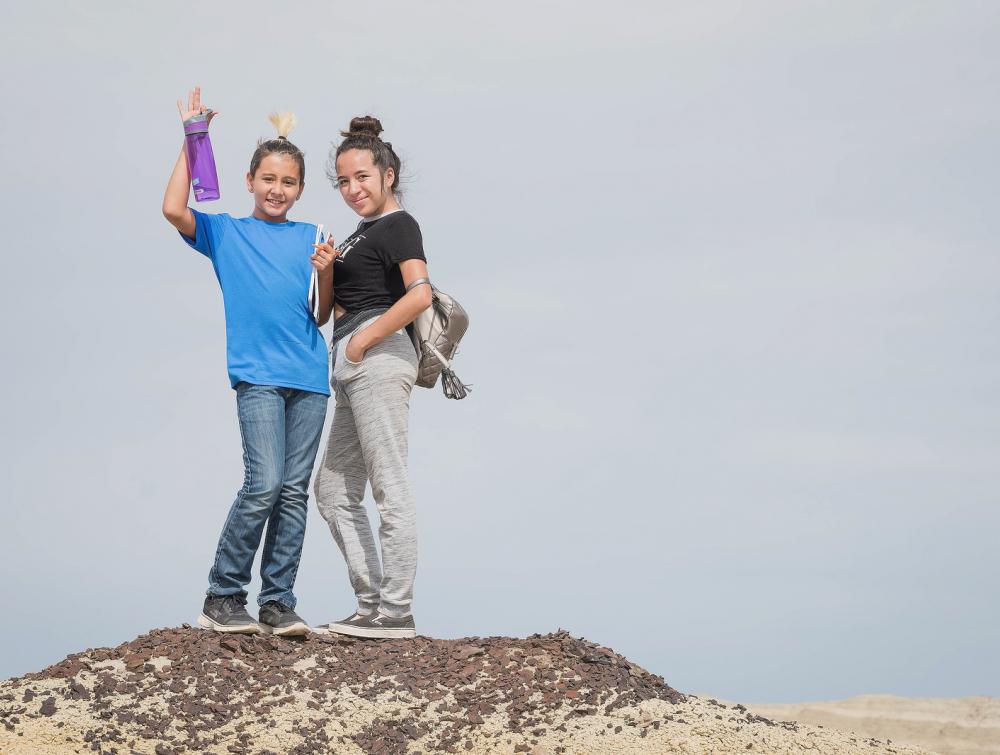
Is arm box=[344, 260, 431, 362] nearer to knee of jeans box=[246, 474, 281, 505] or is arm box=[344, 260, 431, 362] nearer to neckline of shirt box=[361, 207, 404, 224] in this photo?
neckline of shirt box=[361, 207, 404, 224]

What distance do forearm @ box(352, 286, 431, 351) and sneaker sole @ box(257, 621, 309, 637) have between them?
1.86 meters

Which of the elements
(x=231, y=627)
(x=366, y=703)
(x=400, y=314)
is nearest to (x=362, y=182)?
(x=400, y=314)

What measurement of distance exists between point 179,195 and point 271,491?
1919mm

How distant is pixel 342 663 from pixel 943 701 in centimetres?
987

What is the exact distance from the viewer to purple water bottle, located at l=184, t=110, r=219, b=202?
6.64m

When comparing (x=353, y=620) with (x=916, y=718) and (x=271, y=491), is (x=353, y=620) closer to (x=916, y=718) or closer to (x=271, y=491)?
(x=271, y=491)

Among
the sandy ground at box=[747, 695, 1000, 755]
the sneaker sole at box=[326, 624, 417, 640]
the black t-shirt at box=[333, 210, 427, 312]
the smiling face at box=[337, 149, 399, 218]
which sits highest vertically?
the smiling face at box=[337, 149, 399, 218]

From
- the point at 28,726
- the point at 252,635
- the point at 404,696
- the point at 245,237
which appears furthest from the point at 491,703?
the point at 245,237

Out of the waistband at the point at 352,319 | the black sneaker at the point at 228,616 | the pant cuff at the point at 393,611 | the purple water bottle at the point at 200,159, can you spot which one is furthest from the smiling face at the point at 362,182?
the black sneaker at the point at 228,616

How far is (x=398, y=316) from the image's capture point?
255 inches

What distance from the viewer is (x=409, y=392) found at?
683 centimetres

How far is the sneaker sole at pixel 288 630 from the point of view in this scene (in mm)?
6863

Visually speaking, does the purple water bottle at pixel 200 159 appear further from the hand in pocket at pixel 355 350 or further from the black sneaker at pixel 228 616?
the black sneaker at pixel 228 616


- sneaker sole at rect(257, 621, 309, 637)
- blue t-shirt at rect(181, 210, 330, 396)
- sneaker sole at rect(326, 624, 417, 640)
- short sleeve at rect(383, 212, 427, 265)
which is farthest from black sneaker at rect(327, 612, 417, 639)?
short sleeve at rect(383, 212, 427, 265)
